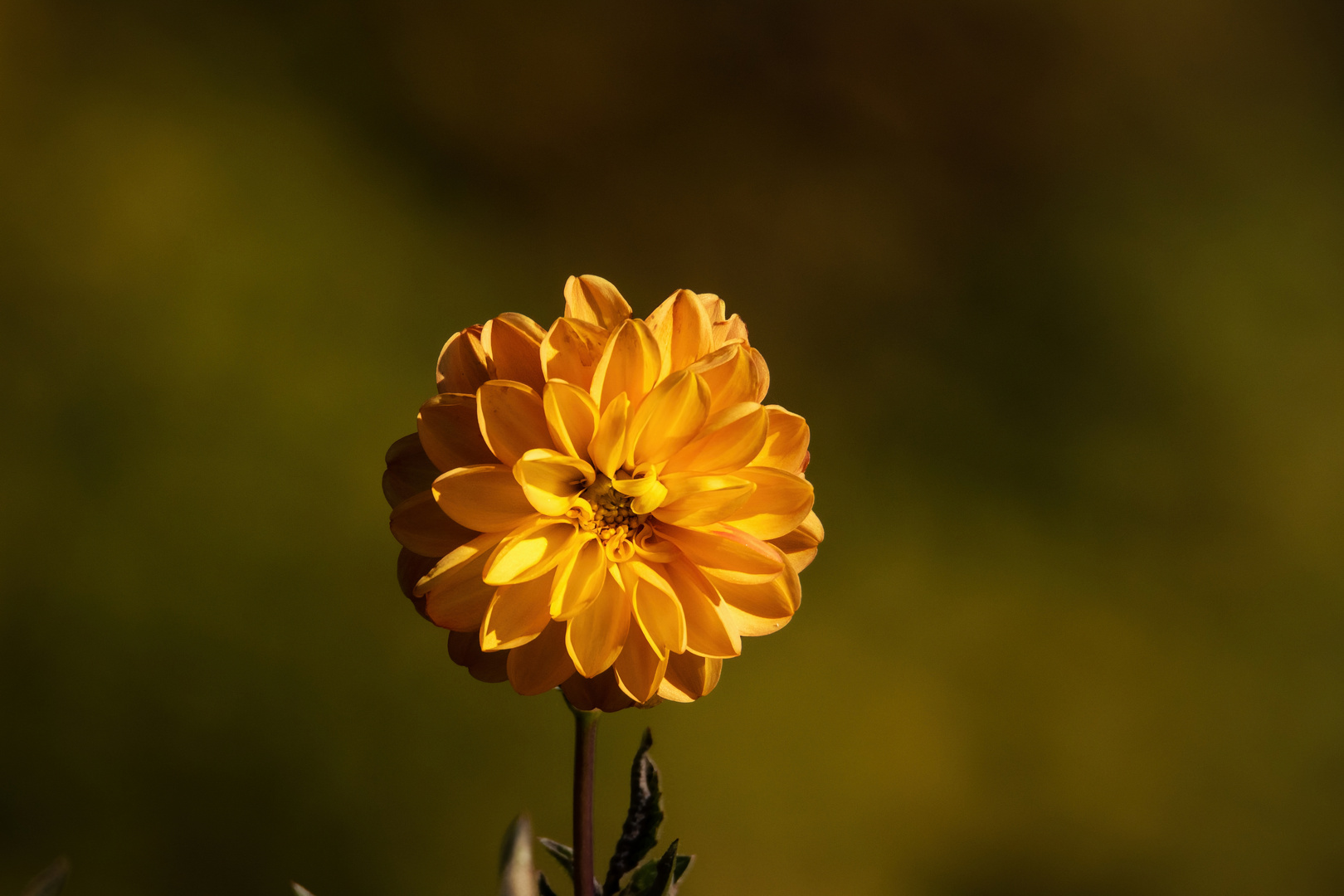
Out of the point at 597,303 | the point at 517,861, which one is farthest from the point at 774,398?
the point at 517,861

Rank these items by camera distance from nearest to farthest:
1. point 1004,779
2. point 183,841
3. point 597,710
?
point 597,710
point 183,841
point 1004,779

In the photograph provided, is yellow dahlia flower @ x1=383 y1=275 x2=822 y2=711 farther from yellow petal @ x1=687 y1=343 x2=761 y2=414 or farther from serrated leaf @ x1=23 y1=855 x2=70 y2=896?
serrated leaf @ x1=23 y1=855 x2=70 y2=896

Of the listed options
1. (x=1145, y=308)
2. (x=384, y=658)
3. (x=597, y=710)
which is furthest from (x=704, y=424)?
(x=1145, y=308)

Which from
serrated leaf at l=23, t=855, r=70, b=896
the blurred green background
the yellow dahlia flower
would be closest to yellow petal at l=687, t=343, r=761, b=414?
the yellow dahlia flower

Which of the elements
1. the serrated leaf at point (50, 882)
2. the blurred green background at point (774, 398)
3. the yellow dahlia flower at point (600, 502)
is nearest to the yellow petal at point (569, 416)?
the yellow dahlia flower at point (600, 502)

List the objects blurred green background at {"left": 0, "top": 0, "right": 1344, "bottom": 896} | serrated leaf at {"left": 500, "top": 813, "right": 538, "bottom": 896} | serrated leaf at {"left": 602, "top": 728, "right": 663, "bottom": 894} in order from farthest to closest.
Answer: blurred green background at {"left": 0, "top": 0, "right": 1344, "bottom": 896} → serrated leaf at {"left": 602, "top": 728, "right": 663, "bottom": 894} → serrated leaf at {"left": 500, "top": 813, "right": 538, "bottom": 896}

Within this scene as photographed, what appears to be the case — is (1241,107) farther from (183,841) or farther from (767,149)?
(183,841)

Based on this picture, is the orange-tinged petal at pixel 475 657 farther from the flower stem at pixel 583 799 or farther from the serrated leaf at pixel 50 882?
the serrated leaf at pixel 50 882
